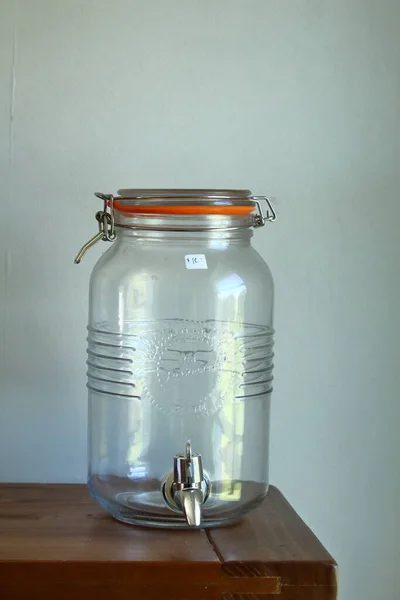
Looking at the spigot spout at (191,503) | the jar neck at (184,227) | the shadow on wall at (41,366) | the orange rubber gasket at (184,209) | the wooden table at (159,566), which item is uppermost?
the orange rubber gasket at (184,209)

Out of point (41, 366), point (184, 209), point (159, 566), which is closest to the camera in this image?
point (159, 566)

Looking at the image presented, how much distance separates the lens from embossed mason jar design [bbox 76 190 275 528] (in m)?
1.02

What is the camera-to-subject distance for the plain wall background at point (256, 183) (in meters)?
1.25

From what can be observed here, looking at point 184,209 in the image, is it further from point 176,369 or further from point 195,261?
point 176,369

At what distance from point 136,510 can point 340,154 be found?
0.65m

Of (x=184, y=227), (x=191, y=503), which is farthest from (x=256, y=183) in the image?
(x=191, y=503)

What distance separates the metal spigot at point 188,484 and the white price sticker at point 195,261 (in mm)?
218

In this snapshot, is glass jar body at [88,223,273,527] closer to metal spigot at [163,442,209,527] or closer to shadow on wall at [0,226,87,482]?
metal spigot at [163,442,209,527]

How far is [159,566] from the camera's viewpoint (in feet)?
2.85

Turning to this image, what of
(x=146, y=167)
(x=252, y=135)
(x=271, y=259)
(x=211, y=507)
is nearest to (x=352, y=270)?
(x=271, y=259)

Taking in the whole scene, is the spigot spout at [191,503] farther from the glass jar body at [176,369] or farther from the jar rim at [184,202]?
the jar rim at [184,202]

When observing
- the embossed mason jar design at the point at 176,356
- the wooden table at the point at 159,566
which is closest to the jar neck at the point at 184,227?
the embossed mason jar design at the point at 176,356

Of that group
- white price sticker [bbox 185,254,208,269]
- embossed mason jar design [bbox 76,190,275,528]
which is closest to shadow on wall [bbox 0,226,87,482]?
embossed mason jar design [bbox 76,190,275,528]

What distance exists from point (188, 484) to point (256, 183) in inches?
20.9
